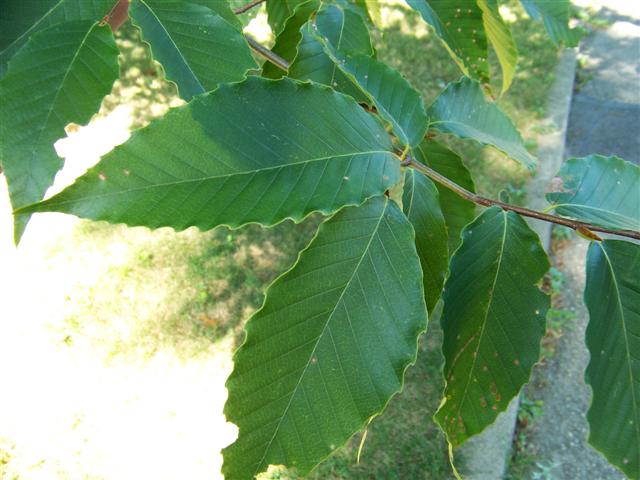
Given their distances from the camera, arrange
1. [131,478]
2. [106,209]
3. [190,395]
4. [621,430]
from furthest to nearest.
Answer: [190,395], [131,478], [621,430], [106,209]

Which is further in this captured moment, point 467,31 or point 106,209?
point 467,31

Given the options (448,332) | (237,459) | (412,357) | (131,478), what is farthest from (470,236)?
(131,478)

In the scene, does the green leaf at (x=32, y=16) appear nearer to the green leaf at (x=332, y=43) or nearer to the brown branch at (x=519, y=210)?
the green leaf at (x=332, y=43)

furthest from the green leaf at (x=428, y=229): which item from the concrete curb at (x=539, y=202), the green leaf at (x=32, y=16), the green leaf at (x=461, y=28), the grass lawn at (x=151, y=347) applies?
the grass lawn at (x=151, y=347)

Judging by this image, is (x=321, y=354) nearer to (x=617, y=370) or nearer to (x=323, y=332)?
(x=323, y=332)

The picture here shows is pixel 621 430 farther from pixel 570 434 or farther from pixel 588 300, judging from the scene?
pixel 570 434

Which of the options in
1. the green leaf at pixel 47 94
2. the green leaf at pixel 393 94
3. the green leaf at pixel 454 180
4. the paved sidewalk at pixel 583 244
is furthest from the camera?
the paved sidewalk at pixel 583 244
